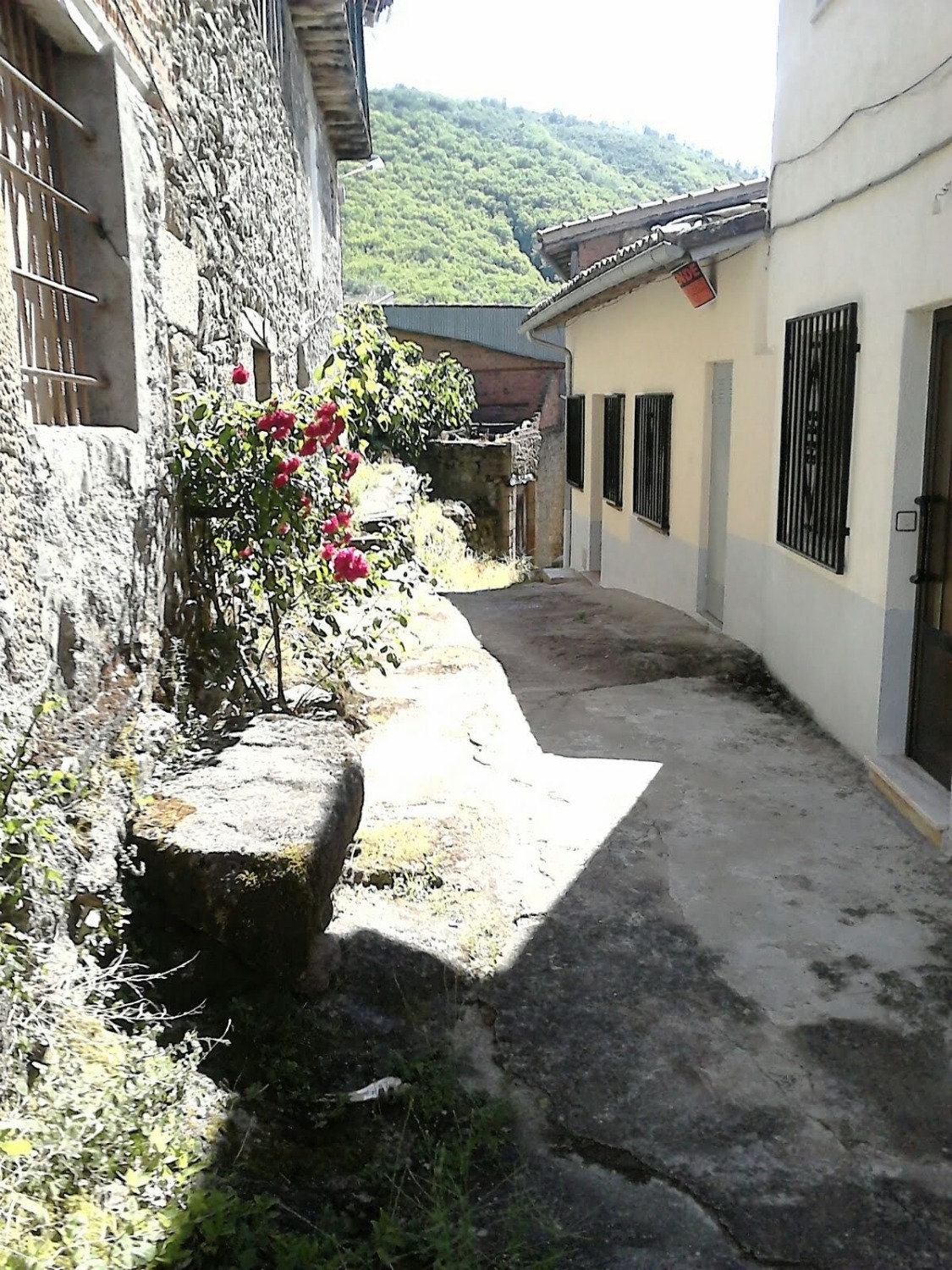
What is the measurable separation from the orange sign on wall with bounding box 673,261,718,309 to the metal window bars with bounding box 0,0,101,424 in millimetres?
4967

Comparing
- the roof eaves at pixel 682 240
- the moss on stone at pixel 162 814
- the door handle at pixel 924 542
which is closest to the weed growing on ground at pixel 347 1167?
the moss on stone at pixel 162 814

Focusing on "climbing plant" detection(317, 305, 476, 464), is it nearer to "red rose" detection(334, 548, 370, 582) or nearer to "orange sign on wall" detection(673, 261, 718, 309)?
"red rose" detection(334, 548, 370, 582)

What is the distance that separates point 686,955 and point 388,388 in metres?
8.17

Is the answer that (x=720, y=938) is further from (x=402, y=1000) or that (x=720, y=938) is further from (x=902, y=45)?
(x=902, y=45)

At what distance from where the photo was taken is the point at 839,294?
546cm

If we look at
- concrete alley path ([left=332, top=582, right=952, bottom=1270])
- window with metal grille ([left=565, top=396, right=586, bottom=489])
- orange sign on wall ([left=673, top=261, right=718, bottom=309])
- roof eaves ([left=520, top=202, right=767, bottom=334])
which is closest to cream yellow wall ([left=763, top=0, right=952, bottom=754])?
roof eaves ([left=520, top=202, right=767, bottom=334])

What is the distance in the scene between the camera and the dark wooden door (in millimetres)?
4484

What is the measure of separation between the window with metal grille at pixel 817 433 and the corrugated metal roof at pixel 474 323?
2049 cm

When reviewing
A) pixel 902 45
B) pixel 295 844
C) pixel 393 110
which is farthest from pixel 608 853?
pixel 393 110

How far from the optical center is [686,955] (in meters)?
3.50

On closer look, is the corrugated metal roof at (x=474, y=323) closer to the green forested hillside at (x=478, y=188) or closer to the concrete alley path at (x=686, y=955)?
the green forested hillside at (x=478, y=188)

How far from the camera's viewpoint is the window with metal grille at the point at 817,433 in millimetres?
5383

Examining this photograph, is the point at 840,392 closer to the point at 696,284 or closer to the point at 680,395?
the point at 696,284

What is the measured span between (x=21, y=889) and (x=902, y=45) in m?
4.75
